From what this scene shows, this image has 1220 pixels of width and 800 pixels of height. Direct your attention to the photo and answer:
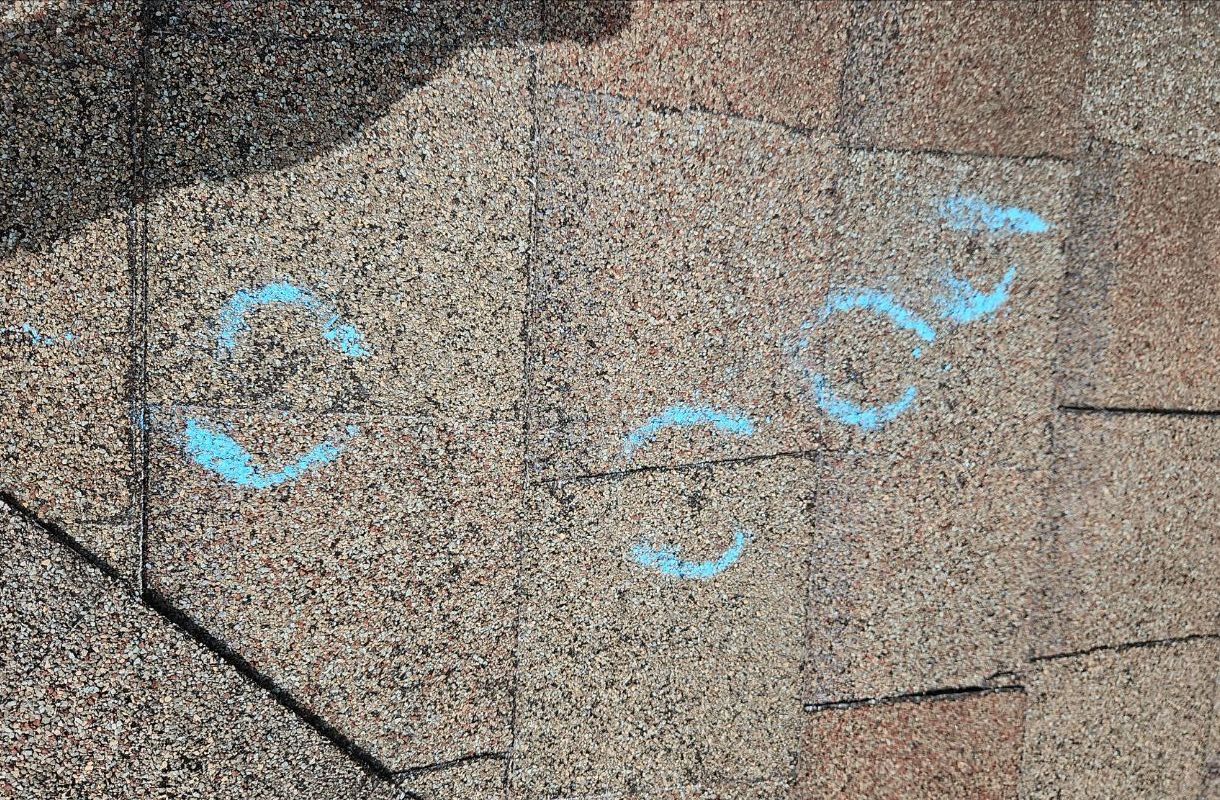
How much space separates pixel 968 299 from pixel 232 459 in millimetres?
1957

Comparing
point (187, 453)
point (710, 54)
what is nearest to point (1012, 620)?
point (710, 54)

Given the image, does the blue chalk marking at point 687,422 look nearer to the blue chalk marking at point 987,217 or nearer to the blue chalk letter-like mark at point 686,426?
the blue chalk letter-like mark at point 686,426

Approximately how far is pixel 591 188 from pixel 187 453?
110 centimetres

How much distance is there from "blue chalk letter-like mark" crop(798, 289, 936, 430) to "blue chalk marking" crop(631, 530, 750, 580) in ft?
1.41

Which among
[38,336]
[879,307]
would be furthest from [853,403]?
[38,336]

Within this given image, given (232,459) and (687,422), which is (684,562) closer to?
(687,422)

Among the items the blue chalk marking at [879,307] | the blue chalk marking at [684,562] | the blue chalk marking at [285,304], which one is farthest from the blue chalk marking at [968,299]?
the blue chalk marking at [285,304]

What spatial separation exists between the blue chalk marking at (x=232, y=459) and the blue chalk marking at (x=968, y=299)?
5.56 feet

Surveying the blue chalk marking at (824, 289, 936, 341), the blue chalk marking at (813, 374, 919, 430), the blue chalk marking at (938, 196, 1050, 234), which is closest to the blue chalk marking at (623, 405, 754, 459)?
the blue chalk marking at (813, 374, 919, 430)

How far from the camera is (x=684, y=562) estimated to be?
204 cm

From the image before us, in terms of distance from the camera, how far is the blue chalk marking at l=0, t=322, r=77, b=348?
5.17 ft

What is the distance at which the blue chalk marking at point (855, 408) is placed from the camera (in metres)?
2.12

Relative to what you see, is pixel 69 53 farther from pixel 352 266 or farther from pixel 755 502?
pixel 755 502

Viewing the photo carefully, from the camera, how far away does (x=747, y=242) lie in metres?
2.01
